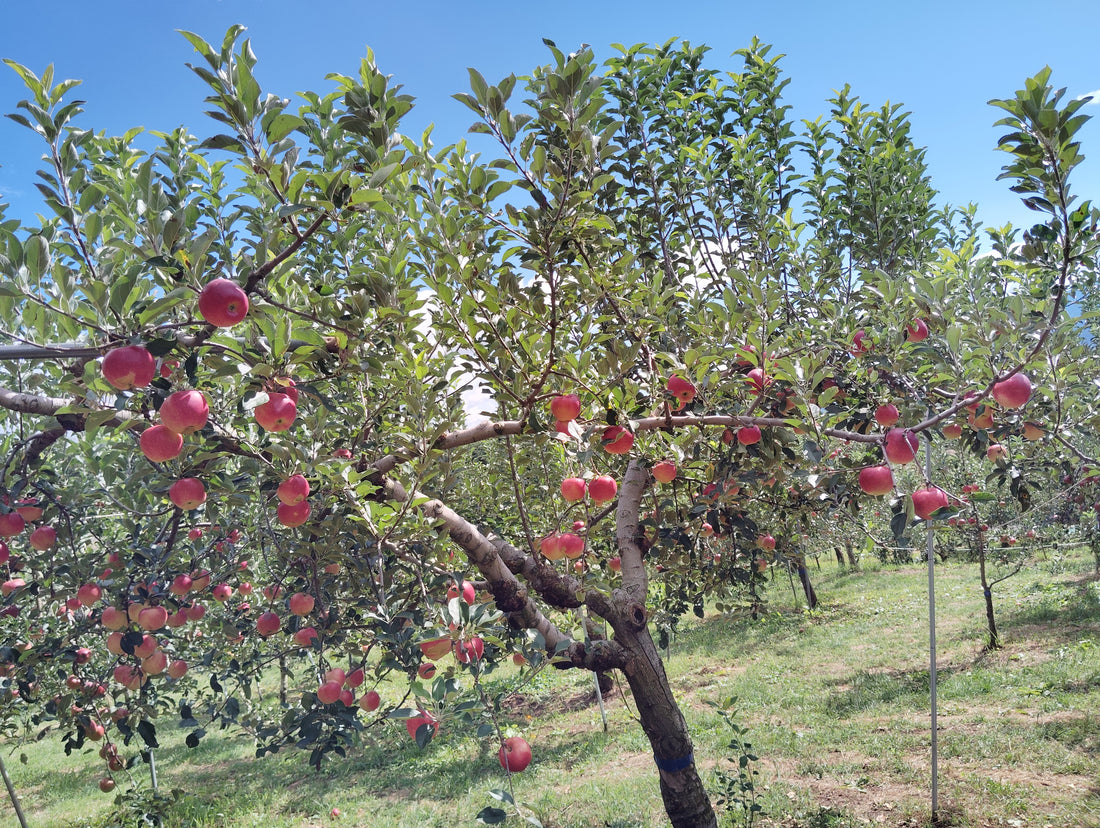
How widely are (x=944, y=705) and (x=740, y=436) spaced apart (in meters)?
6.44

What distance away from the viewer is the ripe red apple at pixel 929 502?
7.02 feet

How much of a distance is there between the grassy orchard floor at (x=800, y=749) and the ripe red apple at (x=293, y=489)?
1998mm

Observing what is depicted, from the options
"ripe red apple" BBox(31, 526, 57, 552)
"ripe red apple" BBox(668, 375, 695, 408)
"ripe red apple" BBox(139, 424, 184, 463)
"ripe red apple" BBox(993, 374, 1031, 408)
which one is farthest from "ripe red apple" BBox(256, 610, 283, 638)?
"ripe red apple" BBox(993, 374, 1031, 408)

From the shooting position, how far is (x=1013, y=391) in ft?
7.97

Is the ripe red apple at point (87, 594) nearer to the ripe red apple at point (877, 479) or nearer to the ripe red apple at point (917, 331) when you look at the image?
the ripe red apple at point (877, 479)

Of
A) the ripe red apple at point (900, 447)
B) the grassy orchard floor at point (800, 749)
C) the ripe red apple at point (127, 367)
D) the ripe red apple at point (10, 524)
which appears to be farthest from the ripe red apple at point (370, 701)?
the ripe red apple at point (900, 447)

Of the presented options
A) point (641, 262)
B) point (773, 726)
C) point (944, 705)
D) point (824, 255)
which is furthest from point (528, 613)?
point (944, 705)

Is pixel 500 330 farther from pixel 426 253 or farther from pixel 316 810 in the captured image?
pixel 316 810

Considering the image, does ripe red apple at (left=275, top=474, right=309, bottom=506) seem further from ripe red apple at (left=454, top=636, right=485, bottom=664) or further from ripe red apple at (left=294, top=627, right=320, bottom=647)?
ripe red apple at (left=294, top=627, right=320, bottom=647)

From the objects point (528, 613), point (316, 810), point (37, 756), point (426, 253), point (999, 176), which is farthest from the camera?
point (37, 756)

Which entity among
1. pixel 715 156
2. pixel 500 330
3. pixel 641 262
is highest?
pixel 715 156

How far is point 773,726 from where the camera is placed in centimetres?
735

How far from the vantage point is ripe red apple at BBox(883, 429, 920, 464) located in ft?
7.51

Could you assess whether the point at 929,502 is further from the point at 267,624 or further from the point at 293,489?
the point at 267,624
